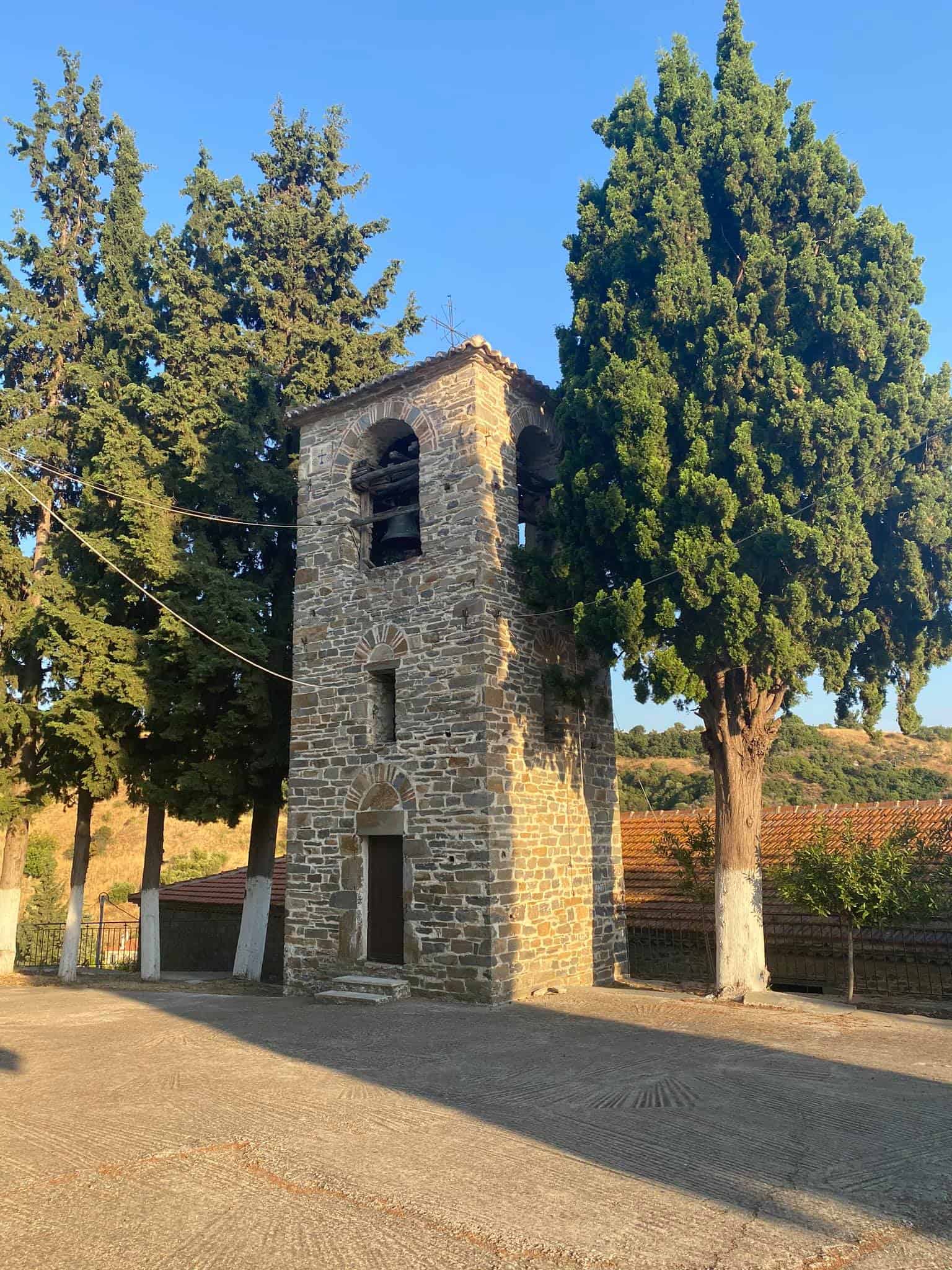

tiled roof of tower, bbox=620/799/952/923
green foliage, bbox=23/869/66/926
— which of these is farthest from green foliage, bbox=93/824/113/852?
tiled roof of tower, bbox=620/799/952/923

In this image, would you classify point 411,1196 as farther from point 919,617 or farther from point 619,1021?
point 919,617

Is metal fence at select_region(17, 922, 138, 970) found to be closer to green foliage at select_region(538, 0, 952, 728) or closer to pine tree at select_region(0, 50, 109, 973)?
pine tree at select_region(0, 50, 109, 973)

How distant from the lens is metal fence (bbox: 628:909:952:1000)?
1052 cm

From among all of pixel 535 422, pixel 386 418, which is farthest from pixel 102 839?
pixel 535 422

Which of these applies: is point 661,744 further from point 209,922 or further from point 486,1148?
point 486,1148

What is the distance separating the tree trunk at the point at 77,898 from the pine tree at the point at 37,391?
83 cm

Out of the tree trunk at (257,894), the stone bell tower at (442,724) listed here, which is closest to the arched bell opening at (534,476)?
the stone bell tower at (442,724)

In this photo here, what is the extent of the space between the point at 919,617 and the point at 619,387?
4.41m

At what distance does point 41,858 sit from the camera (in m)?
30.4

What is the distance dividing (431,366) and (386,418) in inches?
40.7

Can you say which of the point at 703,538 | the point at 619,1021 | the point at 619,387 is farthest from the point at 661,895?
the point at 619,387

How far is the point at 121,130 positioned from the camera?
56.0 feet

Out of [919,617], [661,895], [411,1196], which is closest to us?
[411,1196]

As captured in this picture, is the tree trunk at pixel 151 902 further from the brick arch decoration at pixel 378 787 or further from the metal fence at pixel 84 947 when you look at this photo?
the brick arch decoration at pixel 378 787
